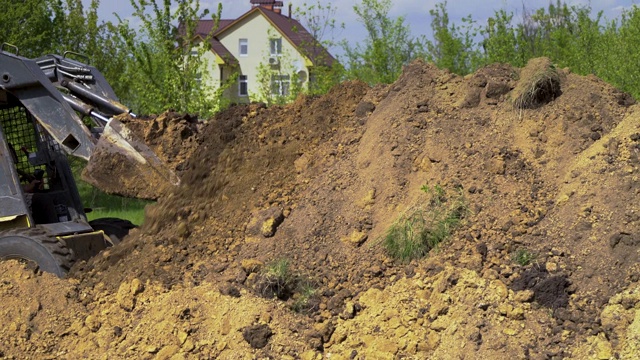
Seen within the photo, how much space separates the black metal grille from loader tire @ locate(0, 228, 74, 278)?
56.0 inches

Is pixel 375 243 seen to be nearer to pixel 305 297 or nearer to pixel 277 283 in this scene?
pixel 305 297

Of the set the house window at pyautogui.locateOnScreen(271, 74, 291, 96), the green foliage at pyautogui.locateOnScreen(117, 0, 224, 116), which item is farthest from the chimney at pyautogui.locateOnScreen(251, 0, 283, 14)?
the green foliage at pyautogui.locateOnScreen(117, 0, 224, 116)

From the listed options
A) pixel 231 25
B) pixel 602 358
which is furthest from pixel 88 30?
pixel 231 25

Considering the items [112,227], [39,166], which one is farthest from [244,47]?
[39,166]

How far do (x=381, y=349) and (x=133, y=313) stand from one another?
2.35 meters

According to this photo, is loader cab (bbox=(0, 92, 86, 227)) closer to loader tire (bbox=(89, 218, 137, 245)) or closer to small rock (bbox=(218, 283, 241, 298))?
loader tire (bbox=(89, 218, 137, 245))

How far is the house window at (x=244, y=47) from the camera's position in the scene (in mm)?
57316

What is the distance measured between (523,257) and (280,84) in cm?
2318

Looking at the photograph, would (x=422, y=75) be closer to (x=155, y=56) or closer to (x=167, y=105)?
(x=167, y=105)

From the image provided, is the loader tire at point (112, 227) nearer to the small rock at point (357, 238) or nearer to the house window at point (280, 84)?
the small rock at point (357, 238)

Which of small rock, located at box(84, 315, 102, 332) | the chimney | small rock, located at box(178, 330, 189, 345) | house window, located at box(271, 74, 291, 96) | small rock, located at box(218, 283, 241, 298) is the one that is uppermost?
the chimney

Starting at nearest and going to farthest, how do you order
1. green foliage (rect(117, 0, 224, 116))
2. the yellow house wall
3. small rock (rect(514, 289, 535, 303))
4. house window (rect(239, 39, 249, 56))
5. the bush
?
small rock (rect(514, 289, 535, 303)) < the bush < green foliage (rect(117, 0, 224, 116)) < the yellow house wall < house window (rect(239, 39, 249, 56))

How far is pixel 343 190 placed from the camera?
8281 mm

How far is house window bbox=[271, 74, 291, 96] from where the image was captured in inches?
1128
